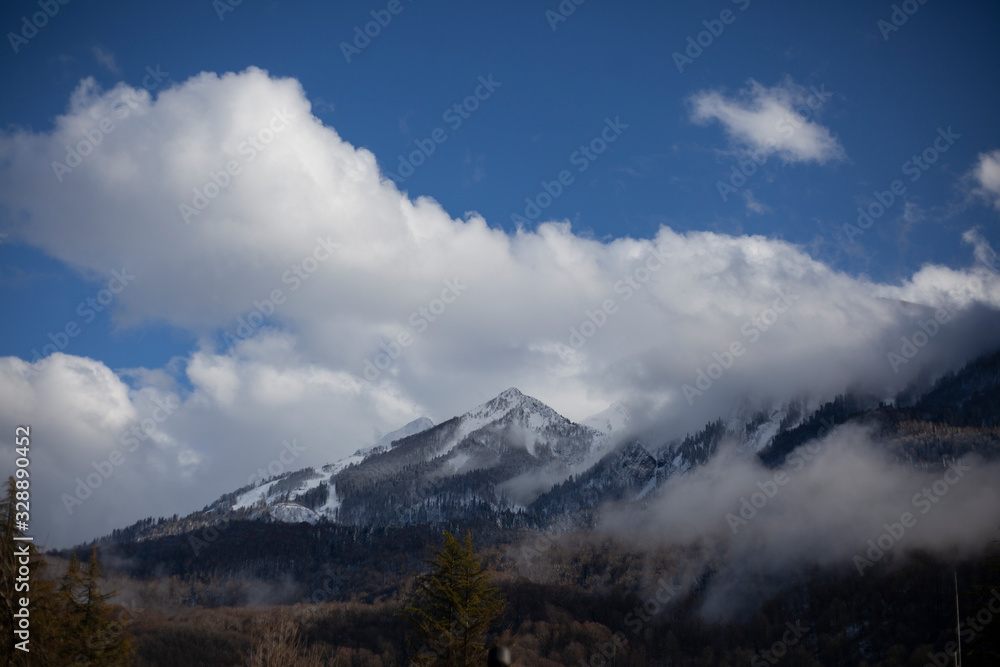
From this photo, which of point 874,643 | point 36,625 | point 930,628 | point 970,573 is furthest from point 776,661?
point 36,625

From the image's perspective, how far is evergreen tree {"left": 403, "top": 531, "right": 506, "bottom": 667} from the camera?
42.1 m

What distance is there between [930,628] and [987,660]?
17534 cm

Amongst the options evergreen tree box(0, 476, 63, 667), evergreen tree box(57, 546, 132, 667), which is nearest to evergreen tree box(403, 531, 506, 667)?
evergreen tree box(0, 476, 63, 667)

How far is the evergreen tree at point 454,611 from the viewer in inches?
1657

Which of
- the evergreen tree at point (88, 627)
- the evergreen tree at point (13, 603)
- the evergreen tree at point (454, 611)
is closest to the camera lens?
the evergreen tree at point (13, 603)

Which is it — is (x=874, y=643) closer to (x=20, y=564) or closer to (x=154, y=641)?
(x=154, y=641)

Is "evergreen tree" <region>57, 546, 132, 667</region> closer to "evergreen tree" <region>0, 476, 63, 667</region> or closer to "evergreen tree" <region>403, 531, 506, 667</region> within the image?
"evergreen tree" <region>0, 476, 63, 667</region>

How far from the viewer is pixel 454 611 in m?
42.8

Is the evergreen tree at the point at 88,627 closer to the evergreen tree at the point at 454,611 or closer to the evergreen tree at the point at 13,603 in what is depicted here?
the evergreen tree at the point at 13,603

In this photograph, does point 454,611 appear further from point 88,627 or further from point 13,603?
point 88,627

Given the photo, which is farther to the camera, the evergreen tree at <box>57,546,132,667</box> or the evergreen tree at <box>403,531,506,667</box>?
the evergreen tree at <box>57,546,132,667</box>

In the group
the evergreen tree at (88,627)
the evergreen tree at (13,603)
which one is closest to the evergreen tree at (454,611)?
the evergreen tree at (13,603)

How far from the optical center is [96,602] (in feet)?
156

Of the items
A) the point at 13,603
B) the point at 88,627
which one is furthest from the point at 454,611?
the point at 88,627
